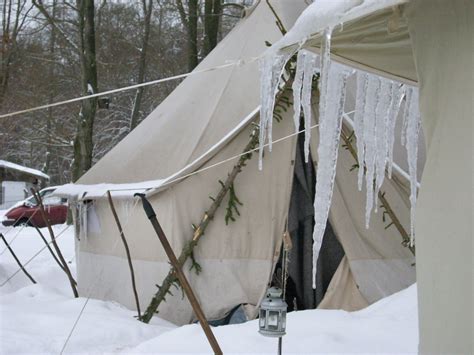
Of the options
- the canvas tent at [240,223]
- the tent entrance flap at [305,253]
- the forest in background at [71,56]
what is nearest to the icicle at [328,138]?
the canvas tent at [240,223]

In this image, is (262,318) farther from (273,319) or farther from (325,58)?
(325,58)

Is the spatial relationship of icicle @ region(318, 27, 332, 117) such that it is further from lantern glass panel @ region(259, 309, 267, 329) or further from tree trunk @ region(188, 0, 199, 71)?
tree trunk @ region(188, 0, 199, 71)

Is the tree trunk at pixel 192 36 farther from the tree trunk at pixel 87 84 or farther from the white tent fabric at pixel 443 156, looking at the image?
the white tent fabric at pixel 443 156

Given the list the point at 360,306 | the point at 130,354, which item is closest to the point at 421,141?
the point at 360,306

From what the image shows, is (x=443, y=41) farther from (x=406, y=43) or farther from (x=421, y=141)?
(x=421, y=141)

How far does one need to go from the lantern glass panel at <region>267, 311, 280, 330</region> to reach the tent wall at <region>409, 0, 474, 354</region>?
104 centimetres

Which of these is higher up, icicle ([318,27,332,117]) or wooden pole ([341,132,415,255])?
icicle ([318,27,332,117])

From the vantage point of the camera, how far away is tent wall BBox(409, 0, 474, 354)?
2012 millimetres

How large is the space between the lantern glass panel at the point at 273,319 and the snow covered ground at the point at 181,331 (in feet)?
1.71

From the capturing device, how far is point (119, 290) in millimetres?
6207

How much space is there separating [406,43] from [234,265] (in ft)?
10.6

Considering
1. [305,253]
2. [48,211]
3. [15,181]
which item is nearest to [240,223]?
[305,253]

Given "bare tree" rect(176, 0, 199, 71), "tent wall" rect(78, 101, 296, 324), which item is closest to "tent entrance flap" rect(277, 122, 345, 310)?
"tent wall" rect(78, 101, 296, 324)

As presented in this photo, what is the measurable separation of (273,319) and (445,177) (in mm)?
1357
